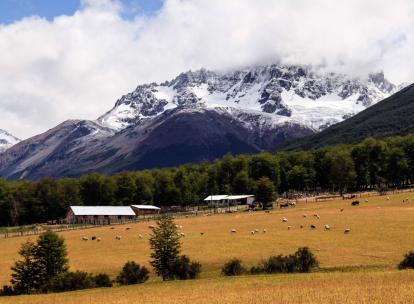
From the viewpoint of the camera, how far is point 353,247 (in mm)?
77125

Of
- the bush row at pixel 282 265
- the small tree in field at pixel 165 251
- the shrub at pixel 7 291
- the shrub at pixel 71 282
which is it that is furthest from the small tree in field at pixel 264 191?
the shrub at pixel 7 291

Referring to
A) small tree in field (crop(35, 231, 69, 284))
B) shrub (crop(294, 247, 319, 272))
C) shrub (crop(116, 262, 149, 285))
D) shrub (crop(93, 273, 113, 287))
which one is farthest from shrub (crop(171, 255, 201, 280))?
small tree in field (crop(35, 231, 69, 284))

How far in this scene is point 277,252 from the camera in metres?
77.4

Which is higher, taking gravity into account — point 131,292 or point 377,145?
point 377,145

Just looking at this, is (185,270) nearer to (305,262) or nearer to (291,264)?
(291,264)

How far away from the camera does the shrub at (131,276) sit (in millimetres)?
66000

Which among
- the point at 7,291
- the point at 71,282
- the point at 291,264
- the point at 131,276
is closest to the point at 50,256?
the point at 7,291

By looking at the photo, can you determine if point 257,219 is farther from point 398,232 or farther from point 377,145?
point 377,145

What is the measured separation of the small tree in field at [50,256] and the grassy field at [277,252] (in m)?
5.59

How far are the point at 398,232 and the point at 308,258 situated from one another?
27.9 meters

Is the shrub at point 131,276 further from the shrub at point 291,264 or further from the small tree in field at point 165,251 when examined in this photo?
the shrub at point 291,264

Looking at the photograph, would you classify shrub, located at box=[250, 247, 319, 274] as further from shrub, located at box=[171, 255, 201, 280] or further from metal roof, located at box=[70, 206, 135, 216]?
metal roof, located at box=[70, 206, 135, 216]

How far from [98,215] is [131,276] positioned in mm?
118664

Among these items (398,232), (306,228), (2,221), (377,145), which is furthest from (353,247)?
(2,221)
